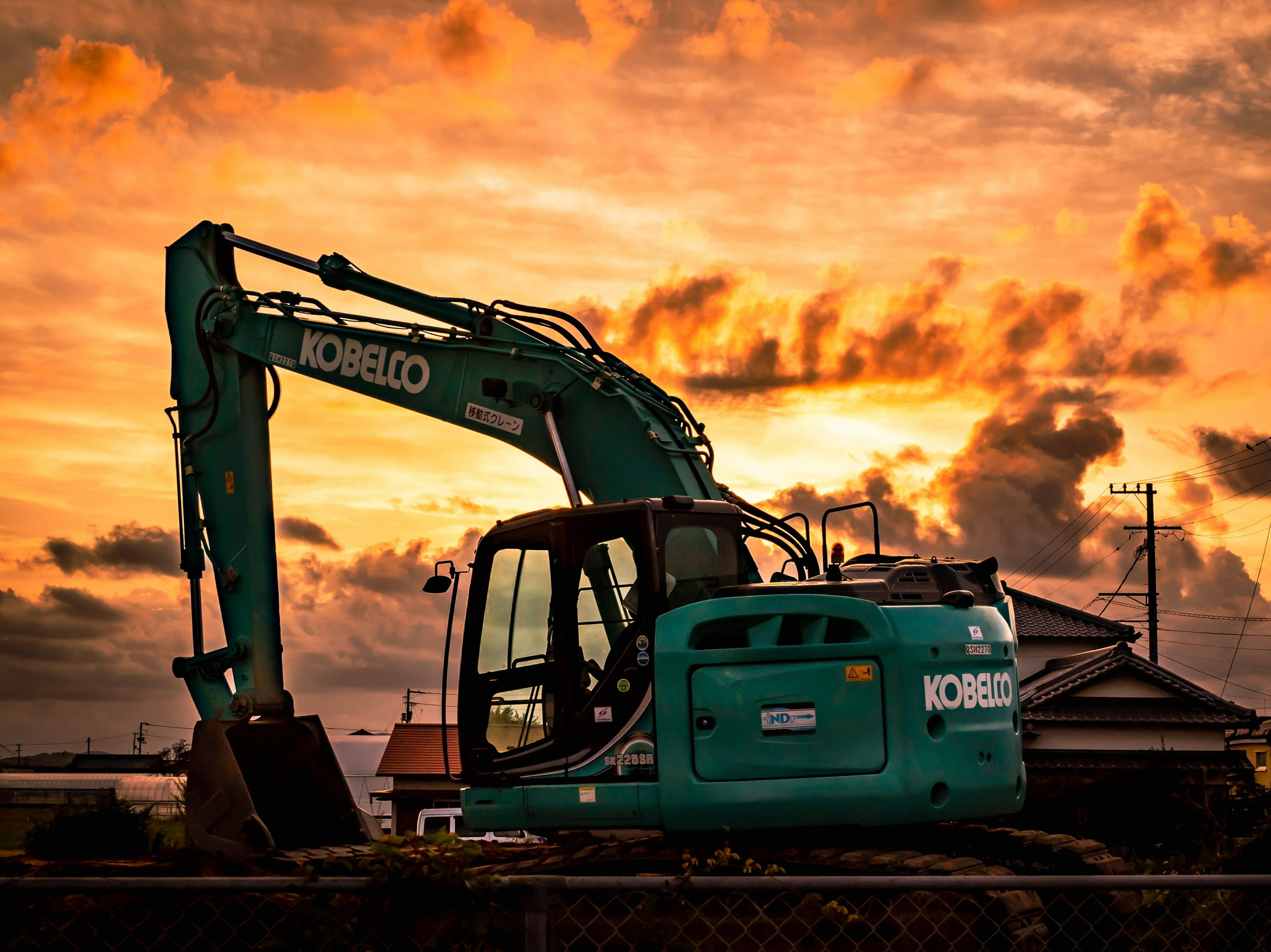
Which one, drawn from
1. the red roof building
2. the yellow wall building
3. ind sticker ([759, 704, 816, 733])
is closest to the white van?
ind sticker ([759, 704, 816, 733])

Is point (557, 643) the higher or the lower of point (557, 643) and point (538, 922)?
the higher

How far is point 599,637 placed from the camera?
8781 mm

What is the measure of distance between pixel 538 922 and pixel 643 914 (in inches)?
120

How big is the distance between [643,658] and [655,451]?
2.28 m

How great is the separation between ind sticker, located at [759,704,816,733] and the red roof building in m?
26.9

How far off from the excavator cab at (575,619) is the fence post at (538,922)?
13.0 ft

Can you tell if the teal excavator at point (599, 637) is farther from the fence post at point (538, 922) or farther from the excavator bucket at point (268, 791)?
the fence post at point (538, 922)

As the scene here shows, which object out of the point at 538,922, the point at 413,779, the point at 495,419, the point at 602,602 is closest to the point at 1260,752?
the point at 413,779

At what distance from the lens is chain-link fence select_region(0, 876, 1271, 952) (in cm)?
448

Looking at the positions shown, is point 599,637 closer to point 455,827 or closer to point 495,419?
point 495,419

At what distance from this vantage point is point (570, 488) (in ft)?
33.8

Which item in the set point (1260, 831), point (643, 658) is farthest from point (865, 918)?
point (1260, 831)

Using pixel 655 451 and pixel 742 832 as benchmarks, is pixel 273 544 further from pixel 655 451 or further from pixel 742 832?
pixel 742 832

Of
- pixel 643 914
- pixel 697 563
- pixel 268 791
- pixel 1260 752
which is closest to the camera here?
pixel 643 914
